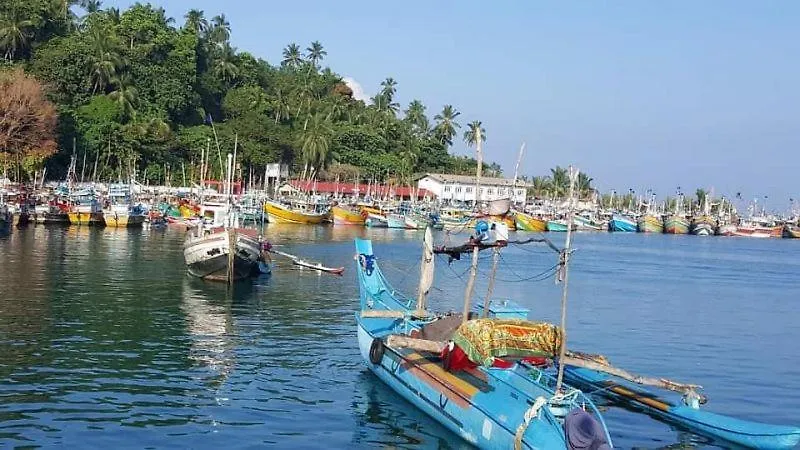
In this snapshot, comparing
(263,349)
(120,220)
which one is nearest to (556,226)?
(120,220)

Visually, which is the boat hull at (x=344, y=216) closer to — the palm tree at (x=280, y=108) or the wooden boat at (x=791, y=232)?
the palm tree at (x=280, y=108)

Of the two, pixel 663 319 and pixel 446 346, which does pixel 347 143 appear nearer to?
pixel 663 319

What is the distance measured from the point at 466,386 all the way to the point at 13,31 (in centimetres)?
9808

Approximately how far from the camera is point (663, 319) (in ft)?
133

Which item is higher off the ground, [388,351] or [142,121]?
[142,121]

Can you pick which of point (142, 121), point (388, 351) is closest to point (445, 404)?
point (388, 351)

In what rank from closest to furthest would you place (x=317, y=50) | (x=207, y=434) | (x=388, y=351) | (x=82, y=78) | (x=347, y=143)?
(x=207, y=434) < (x=388, y=351) < (x=82, y=78) < (x=347, y=143) < (x=317, y=50)

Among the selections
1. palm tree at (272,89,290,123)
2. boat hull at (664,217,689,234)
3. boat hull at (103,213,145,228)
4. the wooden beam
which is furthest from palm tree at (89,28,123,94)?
boat hull at (664,217,689,234)

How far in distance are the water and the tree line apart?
35.8 m

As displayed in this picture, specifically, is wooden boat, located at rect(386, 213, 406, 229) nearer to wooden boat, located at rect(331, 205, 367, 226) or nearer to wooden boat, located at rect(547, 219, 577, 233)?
wooden boat, located at rect(331, 205, 367, 226)

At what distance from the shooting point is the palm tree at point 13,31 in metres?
101

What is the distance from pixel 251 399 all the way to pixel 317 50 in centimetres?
14949

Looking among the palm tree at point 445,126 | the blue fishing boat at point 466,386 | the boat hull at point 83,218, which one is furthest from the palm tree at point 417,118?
the blue fishing boat at point 466,386

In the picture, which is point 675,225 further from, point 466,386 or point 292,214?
point 466,386
